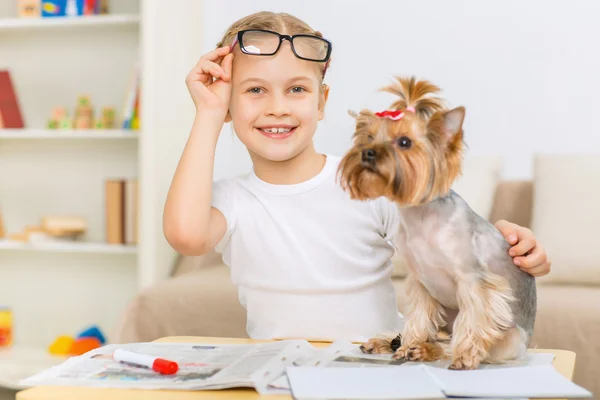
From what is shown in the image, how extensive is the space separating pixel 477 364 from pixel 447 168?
0.24 metres

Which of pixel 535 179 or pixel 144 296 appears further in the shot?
pixel 535 179

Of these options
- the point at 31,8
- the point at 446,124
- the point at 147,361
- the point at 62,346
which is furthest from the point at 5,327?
the point at 446,124

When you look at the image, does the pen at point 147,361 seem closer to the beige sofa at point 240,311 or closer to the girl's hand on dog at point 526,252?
the girl's hand on dog at point 526,252

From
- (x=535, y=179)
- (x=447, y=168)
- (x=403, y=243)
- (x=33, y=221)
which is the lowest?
(x=33, y=221)

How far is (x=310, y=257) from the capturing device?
1.31 metres

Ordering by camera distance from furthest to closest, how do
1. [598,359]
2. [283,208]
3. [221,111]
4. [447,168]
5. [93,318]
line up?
[93,318] → [598,359] → [283,208] → [221,111] → [447,168]

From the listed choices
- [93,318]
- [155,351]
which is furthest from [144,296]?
[155,351]

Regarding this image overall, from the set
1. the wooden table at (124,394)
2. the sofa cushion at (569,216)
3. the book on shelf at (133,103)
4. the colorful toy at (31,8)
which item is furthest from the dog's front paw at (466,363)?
the colorful toy at (31,8)

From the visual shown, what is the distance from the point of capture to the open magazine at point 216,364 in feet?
2.72

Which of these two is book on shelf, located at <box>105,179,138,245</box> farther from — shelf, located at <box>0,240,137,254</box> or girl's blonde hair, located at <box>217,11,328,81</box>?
girl's blonde hair, located at <box>217,11,328,81</box>

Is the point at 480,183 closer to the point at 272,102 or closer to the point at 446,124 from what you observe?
the point at 272,102

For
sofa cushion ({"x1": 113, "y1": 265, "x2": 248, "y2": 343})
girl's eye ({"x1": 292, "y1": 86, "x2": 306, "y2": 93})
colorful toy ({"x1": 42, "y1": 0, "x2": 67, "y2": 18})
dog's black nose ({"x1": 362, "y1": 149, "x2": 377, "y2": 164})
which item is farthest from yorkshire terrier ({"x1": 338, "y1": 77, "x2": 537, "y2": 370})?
colorful toy ({"x1": 42, "y1": 0, "x2": 67, "y2": 18})

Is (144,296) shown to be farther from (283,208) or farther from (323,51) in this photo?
(323,51)

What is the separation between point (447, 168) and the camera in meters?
0.89
